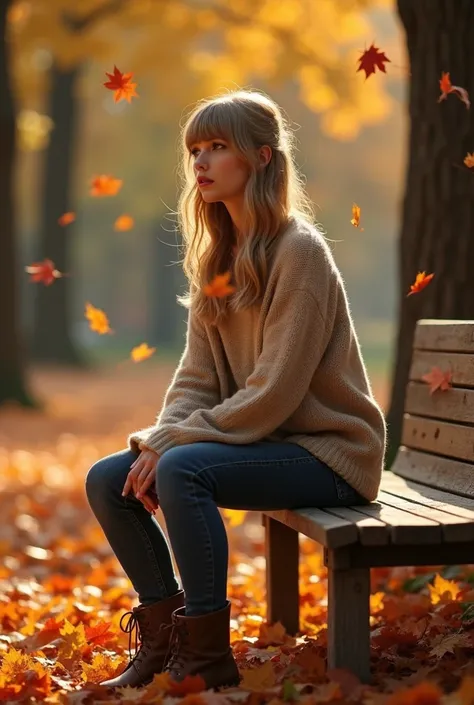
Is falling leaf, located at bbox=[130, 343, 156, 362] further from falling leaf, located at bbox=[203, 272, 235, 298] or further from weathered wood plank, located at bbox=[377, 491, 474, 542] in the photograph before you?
weathered wood plank, located at bbox=[377, 491, 474, 542]

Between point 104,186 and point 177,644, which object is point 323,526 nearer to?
point 177,644

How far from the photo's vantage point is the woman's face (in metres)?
3.35

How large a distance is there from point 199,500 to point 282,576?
107 cm

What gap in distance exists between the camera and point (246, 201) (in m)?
3.33

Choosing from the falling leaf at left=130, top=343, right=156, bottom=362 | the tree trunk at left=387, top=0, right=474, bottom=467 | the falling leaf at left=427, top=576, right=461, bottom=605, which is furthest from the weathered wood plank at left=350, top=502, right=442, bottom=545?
the tree trunk at left=387, top=0, right=474, bottom=467

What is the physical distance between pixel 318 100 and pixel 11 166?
17.0 ft

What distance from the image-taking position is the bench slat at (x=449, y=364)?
3697mm

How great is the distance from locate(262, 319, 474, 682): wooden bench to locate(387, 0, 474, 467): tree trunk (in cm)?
53

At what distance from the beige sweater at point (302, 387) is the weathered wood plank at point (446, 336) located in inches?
20.7

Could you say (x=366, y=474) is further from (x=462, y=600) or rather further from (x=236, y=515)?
(x=236, y=515)

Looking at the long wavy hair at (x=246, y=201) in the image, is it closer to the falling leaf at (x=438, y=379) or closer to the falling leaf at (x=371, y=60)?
the falling leaf at (x=371, y=60)

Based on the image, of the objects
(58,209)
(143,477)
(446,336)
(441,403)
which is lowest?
(143,477)

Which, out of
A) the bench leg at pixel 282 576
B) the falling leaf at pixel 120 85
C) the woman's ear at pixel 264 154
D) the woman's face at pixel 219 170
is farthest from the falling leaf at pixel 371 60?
the bench leg at pixel 282 576

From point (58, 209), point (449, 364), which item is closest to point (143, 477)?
point (449, 364)
